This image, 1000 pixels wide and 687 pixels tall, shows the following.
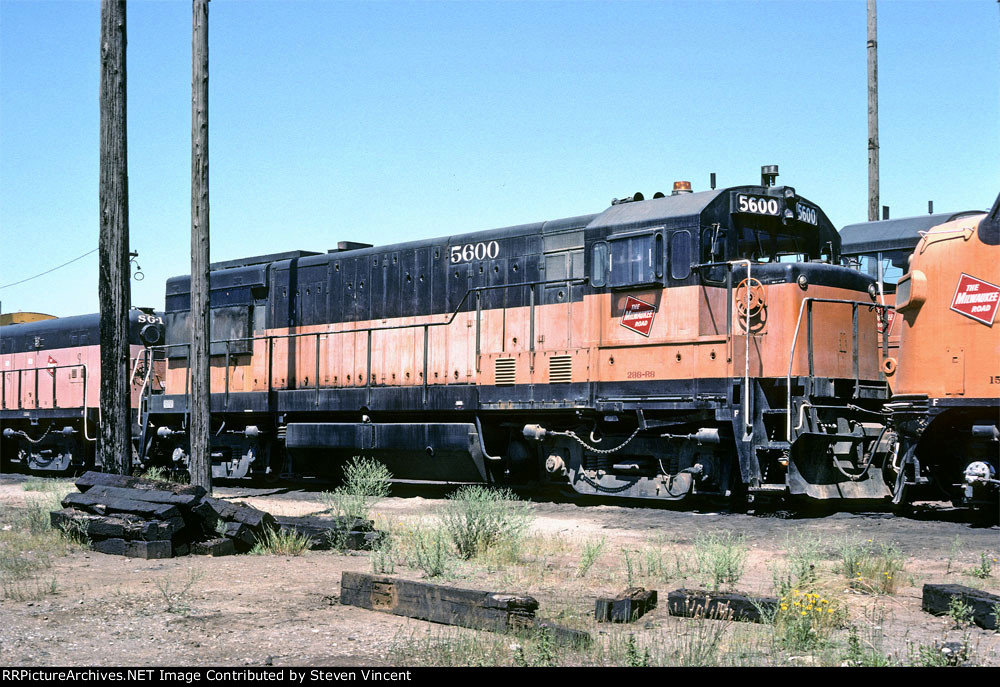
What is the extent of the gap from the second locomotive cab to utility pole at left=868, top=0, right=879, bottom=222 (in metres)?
5.55

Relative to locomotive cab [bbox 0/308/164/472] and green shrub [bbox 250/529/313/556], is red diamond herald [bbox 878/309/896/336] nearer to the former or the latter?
green shrub [bbox 250/529/313/556]

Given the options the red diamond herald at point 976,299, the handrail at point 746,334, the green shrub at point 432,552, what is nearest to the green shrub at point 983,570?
the red diamond herald at point 976,299

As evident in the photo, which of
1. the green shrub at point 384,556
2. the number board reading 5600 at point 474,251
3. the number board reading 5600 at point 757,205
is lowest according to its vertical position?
the green shrub at point 384,556

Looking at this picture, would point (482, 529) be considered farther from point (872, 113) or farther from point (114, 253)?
point (872, 113)

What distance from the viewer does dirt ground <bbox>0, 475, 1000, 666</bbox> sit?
18.1ft

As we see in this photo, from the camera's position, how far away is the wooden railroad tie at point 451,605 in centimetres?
575

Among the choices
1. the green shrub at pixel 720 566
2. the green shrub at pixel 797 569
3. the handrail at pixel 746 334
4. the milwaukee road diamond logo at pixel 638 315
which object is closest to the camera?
the green shrub at pixel 797 569

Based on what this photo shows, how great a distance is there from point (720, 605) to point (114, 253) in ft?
30.1

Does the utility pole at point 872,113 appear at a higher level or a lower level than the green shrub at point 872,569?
higher

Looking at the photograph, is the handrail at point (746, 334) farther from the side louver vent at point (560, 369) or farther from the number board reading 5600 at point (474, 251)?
the number board reading 5600 at point (474, 251)

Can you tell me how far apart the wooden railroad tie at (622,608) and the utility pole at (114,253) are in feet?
25.8

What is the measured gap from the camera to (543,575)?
818 cm

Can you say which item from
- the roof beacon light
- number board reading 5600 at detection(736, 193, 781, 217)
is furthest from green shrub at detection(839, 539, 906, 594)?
the roof beacon light

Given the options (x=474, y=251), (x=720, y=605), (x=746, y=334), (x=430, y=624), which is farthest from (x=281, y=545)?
(x=474, y=251)
